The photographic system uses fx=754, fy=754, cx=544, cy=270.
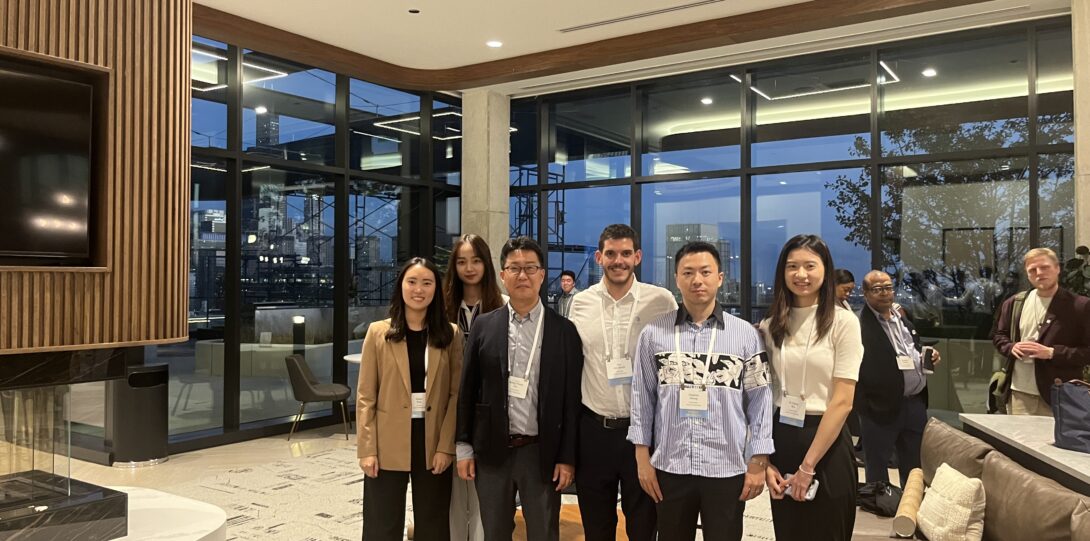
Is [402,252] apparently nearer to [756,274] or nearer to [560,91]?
[560,91]

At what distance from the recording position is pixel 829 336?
279 centimetres

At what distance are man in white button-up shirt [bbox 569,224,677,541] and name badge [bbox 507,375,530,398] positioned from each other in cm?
25

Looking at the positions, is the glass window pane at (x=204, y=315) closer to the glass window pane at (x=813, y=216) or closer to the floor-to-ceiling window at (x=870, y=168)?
the floor-to-ceiling window at (x=870, y=168)

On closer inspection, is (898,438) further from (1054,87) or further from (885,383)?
(1054,87)

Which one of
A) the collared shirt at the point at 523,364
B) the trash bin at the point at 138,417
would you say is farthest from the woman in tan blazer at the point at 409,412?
the trash bin at the point at 138,417

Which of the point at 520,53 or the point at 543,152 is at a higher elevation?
the point at 520,53

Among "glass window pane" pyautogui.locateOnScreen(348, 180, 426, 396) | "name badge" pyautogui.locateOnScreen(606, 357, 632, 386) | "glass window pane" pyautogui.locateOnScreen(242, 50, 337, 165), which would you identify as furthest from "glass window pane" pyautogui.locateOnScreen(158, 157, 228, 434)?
"name badge" pyautogui.locateOnScreen(606, 357, 632, 386)

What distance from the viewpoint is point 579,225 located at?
9.12 metres

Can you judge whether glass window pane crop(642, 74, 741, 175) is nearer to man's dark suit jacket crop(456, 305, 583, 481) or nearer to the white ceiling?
the white ceiling

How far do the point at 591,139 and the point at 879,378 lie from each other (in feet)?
16.3

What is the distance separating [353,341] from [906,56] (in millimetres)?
6421

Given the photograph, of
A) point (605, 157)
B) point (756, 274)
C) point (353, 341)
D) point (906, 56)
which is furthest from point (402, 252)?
point (906, 56)

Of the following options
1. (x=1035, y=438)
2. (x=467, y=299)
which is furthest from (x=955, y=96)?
(x=467, y=299)

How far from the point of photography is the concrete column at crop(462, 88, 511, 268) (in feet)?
29.1
